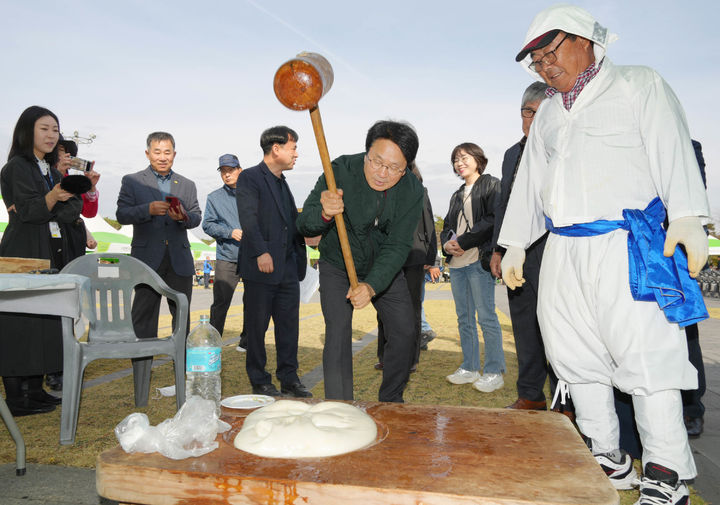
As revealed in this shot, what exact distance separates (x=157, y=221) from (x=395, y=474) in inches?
153

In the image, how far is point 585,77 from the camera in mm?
2461

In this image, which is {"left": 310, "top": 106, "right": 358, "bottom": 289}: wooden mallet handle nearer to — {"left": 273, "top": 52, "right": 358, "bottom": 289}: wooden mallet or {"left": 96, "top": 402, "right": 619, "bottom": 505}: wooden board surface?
{"left": 273, "top": 52, "right": 358, "bottom": 289}: wooden mallet

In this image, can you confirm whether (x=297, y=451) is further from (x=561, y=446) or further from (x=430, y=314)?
(x=430, y=314)

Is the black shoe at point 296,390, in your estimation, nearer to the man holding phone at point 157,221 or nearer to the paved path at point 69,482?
the man holding phone at point 157,221

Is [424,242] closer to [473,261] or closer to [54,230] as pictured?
[473,261]

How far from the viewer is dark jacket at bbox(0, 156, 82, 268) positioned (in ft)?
12.6

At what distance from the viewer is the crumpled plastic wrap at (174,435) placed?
163 centimetres

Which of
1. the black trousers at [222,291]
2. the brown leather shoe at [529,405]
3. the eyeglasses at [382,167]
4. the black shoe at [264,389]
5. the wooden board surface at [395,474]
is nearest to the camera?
the wooden board surface at [395,474]

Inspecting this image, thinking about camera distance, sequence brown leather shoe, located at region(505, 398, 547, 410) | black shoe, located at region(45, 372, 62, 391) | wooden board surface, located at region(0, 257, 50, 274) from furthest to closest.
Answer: black shoe, located at region(45, 372, 62, 391) → brown leather shoe, located at region(505, 398, 547, 410) → wooden board surface, located at region(0, 257, 50, 274)

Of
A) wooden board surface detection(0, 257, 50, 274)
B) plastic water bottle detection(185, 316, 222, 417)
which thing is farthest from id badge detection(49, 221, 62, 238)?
plastic water bottle detection(185, 316, 222, 417)

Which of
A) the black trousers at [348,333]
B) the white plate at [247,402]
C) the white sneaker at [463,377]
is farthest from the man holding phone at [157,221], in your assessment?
the white sneaker at [463,377]

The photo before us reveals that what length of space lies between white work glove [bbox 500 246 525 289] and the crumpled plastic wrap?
1731mm

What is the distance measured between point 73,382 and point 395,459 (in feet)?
7.44

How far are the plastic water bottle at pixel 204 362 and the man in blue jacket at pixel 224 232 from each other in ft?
8.28
